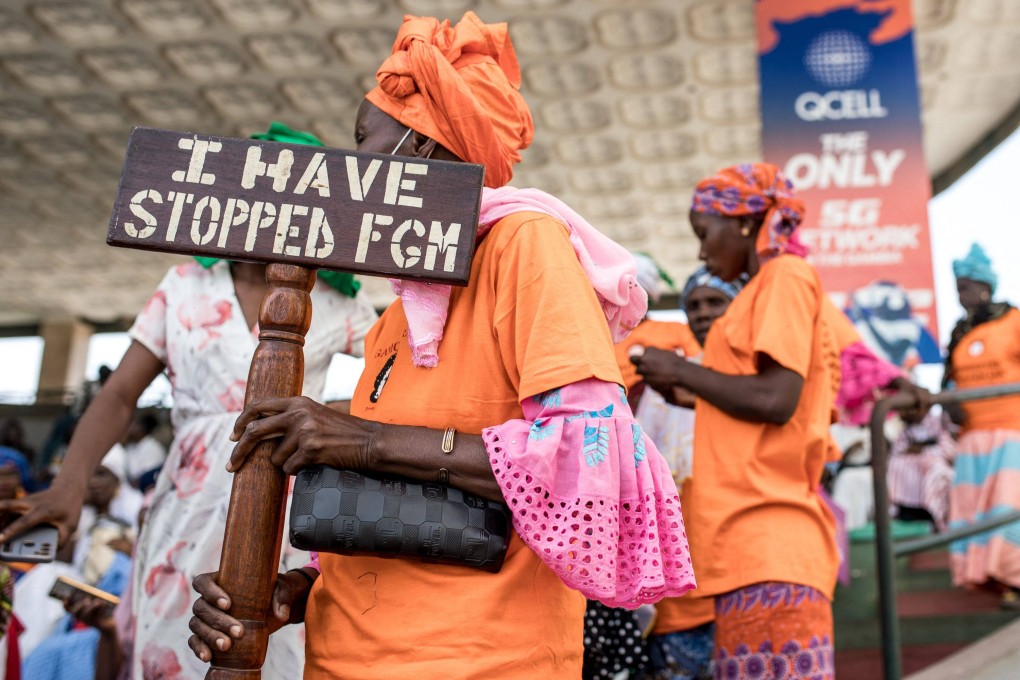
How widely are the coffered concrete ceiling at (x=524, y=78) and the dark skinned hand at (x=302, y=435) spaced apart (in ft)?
23.5

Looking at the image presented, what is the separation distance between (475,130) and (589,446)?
0.57m

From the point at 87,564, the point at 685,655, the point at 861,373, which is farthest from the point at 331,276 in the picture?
the point at 87,564

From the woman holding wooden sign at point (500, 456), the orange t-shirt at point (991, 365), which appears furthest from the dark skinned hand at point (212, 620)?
the orange t-shirt at point (991, 365)

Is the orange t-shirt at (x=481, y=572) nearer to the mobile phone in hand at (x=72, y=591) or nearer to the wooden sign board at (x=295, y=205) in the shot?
the wooden sign board at (x=295, y=205)

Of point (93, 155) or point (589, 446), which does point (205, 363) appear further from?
point (93, 155)

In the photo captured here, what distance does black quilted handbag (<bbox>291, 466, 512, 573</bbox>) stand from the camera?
1.26m

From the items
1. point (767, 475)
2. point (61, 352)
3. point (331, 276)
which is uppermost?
point (61, 352)

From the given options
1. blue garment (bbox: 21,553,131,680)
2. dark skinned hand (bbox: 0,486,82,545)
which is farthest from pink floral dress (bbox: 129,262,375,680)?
blue garment (bbox: 21,553,131,680)

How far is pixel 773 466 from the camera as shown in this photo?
7.57 ft

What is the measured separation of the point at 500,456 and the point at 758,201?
1629mm

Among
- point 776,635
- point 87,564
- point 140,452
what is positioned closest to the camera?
point 776,635

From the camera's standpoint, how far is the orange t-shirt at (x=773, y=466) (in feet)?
7.31

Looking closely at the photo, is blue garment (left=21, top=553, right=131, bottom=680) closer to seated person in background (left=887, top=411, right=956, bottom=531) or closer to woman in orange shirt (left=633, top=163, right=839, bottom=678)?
woman in orange shirt (left=633, top=163, right=839, bottom=678)

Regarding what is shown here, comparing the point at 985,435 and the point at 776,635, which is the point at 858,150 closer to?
the point at 985,435
